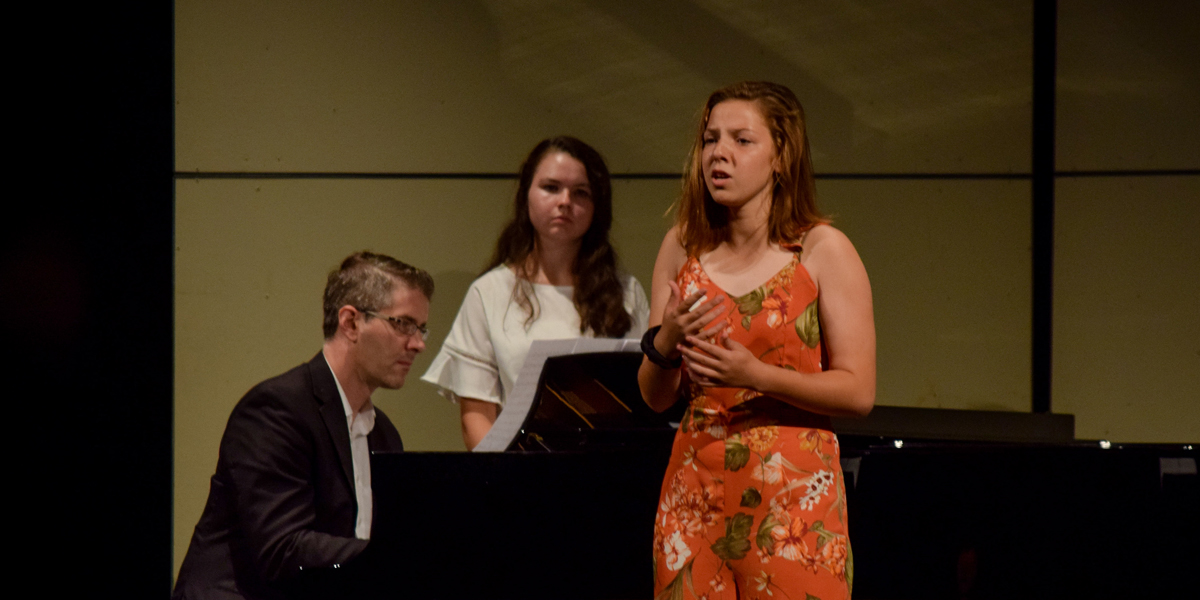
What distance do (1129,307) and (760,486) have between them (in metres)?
2.64

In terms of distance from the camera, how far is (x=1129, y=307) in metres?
3.42

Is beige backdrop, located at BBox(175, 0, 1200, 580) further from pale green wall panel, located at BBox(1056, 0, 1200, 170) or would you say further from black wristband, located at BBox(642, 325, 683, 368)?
black wristband, located at BBox(642, 325, 683, 368)

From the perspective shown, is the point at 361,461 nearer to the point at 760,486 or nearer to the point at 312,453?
the point at 312,453

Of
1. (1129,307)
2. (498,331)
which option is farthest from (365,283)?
(1129,307)

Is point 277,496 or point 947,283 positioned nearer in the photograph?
point 277,496

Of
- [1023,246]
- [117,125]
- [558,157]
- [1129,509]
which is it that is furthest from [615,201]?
[1129,509]

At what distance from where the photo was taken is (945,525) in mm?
2039

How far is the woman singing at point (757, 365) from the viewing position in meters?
1.33

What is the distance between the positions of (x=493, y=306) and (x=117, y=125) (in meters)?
1.58

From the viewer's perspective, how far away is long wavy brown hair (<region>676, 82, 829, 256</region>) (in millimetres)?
1456

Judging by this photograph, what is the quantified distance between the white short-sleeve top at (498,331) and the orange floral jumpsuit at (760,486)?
122 centimetres

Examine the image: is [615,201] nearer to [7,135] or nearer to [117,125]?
[117,125]

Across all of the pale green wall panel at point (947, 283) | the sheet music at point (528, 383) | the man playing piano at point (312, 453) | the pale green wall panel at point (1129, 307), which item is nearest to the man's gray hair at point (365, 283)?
the man playing piano at point (312, 453)

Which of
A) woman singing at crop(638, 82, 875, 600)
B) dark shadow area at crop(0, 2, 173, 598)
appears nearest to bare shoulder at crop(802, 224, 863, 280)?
woman singing at crop(638, 82, 875, 600)
